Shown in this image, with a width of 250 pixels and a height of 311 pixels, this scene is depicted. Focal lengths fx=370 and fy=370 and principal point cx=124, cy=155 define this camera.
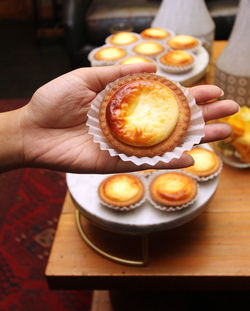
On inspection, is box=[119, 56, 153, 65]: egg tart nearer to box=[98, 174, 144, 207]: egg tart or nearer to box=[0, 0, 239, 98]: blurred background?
box=[98, 174, 144, 207]: egg tart

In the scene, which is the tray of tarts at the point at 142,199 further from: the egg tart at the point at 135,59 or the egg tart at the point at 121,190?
the egg tart at the point at 135,59

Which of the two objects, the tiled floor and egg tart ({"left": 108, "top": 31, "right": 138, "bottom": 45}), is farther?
the tiled floor

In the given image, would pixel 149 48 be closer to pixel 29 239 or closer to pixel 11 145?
pixel 11 145

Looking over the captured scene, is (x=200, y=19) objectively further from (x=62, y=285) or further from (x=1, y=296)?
(x=1, y=296)

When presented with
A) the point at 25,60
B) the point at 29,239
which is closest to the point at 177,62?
the point at 29,239

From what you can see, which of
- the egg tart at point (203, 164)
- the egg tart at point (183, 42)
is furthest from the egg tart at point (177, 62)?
the egg tart at point (203, 164)

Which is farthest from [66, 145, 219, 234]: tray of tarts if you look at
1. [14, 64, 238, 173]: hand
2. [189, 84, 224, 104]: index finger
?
[189, 84, 224, 104]: index finger
